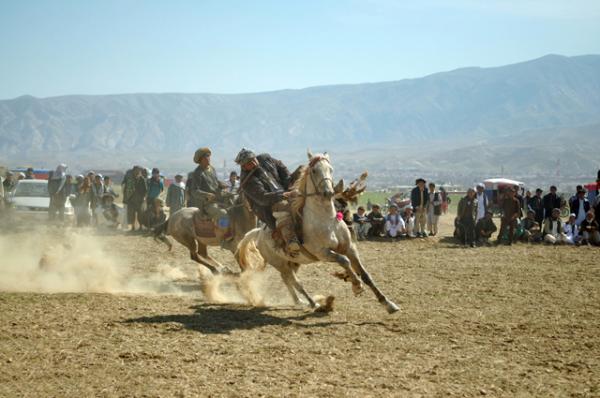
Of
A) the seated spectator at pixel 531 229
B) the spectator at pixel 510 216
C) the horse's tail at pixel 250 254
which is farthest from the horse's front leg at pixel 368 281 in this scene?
the seated spectator at pixel 531 229

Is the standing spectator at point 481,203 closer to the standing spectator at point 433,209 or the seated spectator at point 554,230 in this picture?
the standing spectator at point 433,209

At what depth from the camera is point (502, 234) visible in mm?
20703

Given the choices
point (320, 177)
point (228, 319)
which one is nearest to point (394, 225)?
point (320, 177)

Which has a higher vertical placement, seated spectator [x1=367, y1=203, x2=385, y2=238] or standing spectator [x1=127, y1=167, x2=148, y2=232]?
standing spectator [x1=127, y1=167, x2=148, y2=232]

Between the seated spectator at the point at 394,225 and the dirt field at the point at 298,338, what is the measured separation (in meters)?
8.03

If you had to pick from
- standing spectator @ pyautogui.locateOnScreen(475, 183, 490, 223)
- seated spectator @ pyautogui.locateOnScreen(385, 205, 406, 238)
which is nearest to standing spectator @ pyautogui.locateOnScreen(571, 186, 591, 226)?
A: standing spectator @ pyautogui.locateOnScreen(475, 183, 490, 223)

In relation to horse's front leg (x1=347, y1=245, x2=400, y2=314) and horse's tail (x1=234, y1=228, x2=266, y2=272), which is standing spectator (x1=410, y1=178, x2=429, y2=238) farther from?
horse's front leg (x1=347, y1=245, x2=400, y2=314)

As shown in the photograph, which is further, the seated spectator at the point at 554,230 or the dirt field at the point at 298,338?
the seated spectator at the point at 554,230

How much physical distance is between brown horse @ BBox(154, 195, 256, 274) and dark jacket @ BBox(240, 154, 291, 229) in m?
2.00

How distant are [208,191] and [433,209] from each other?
37.6 ft

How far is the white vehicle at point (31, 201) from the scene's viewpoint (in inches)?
961

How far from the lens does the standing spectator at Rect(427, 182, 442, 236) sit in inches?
889

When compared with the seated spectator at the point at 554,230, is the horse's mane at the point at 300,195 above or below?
above

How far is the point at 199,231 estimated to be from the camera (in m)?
13.3
